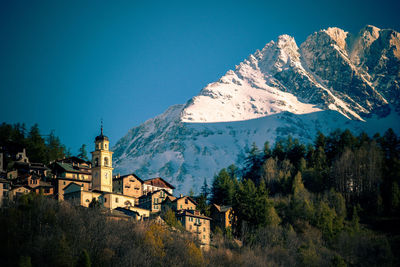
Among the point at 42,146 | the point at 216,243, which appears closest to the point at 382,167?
the point at 216,243

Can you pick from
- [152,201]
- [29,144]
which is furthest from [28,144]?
[152,201]

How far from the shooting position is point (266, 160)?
128 meters

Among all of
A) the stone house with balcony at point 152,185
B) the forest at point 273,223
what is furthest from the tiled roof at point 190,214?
the stone house with balcony at point 152,185

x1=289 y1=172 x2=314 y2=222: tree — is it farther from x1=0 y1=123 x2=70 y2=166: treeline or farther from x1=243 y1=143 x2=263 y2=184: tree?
x1=0 y1=123 x2=70 y2=166: treeline

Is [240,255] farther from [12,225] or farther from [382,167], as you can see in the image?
[382,167]

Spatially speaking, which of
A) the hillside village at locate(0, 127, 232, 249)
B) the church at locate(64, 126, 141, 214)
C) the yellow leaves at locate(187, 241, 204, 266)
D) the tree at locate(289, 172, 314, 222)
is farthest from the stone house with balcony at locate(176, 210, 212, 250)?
the tree at locate(289, 172, 314, 222)

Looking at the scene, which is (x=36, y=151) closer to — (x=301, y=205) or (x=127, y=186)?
(x=127, y=186)

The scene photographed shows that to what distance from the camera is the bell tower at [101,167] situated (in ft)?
311

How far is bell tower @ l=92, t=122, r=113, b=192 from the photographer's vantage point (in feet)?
311

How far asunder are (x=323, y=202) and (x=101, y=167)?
4079 cm

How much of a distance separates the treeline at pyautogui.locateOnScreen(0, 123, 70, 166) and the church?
19893 millimetres

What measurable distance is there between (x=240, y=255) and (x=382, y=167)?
143ft

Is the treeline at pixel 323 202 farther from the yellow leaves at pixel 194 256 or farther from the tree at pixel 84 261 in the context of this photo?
the tree at pixel 84 261

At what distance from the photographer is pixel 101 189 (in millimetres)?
94188
